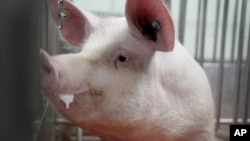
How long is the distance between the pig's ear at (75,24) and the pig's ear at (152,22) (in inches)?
4.6

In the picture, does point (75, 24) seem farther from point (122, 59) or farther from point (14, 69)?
point (14, 69)

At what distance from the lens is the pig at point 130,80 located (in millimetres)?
640

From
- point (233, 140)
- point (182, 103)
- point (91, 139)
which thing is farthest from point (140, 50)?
point (91, 139)

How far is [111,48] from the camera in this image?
70cm

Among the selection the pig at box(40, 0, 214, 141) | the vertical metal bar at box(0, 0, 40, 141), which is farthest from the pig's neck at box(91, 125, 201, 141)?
the vertical metal bar at box(0, 0, 40, 141)

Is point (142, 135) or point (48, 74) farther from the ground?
point (48, 74)

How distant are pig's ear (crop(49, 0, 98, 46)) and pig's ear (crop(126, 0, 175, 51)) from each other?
12 centimetres

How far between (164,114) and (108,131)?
12 cm

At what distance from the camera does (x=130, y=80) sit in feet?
2.32

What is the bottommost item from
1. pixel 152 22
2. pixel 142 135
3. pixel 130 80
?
pixel 142 135

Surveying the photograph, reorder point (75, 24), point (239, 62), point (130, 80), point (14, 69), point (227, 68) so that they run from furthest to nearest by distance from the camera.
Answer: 1. point (227, 68)
2. point (239, 62)
3. point (75, 24)
4. point (130, 80)
5. point (14, 69)

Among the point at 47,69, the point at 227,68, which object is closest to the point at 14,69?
the point at 47,69

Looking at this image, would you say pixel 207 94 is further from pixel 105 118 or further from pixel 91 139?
pixel 91 139

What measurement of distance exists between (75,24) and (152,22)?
0.69 feet
